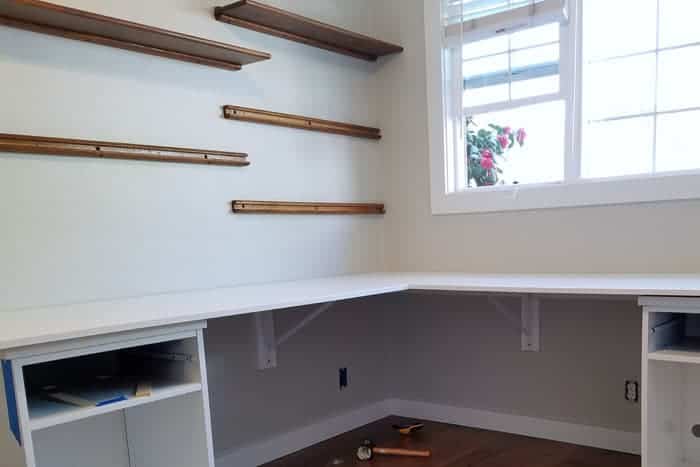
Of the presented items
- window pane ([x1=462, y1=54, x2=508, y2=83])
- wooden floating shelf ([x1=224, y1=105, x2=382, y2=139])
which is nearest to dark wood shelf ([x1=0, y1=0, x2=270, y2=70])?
wooden floating shelf ([x1=224, y1=105, x2=382, y2=139])

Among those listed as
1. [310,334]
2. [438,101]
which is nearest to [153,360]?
[310,334]

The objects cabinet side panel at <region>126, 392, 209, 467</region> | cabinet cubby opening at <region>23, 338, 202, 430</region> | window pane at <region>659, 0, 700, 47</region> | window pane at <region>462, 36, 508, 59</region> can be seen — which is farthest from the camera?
window pane at <region>462, 36, 508, 59</region>

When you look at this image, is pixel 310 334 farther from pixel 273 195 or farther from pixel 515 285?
pixel 515 285

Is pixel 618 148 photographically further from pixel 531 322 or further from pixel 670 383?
pixel 670 383

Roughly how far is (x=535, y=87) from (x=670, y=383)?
141 centimetres

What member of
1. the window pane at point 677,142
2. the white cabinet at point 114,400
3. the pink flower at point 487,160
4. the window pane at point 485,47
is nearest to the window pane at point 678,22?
the window pane at point 677,142

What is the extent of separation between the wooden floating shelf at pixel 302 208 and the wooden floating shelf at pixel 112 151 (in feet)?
0.61

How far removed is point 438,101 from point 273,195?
3.30 ft

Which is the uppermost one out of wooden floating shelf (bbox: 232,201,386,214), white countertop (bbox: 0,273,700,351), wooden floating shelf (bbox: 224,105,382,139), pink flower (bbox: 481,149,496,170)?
wooden floating shelf (bbox: 224,105,382,139)

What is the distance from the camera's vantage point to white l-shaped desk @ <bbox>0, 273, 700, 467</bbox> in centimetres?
136

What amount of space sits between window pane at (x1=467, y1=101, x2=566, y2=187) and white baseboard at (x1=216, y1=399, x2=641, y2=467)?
3.85 feet

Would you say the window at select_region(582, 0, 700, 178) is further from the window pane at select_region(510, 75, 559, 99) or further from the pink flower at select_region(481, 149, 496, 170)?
the pink flower at select_region(481, 149, 496, 170)

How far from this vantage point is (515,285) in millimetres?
2057

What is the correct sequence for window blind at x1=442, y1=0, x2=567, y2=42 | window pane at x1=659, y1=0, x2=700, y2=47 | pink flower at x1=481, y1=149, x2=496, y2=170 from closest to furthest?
window pane at x1=659, y1=0, x2=700, y2=47 → window blind at x1=442, y1=0, x2=567, y2=42 → pink flower at x1=481, y1=149, x2=496, y2=170
